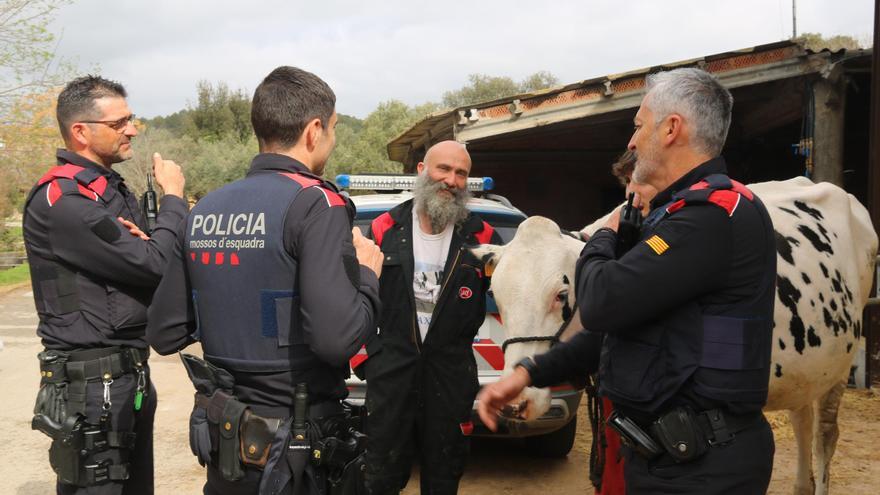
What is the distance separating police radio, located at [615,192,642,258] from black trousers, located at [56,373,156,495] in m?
2.32

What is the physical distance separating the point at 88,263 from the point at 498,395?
1.90 metres

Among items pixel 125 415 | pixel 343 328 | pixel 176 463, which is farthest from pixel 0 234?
pixel 343 328

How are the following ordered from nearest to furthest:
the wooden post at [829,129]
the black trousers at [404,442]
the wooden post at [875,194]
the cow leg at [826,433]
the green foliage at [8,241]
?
the black trousers at [404,442], the cow leg at [826,433], the wooden post at [875,194], the wooden post at [829,129], the green foliage at [8,241]

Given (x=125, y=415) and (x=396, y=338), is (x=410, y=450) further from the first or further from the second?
(x=125, y=415)

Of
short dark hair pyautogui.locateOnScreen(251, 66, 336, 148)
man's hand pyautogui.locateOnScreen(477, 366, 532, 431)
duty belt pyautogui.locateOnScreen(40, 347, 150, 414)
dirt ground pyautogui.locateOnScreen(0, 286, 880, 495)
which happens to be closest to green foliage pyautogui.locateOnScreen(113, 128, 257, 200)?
dirt ground pyautogui.locateOnScreen(0, 286, 880, 495)

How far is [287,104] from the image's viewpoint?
2285 mm

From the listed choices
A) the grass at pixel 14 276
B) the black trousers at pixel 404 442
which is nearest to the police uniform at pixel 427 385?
the black trousers at pixel 404 442

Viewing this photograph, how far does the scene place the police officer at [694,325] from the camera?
1.98 metres

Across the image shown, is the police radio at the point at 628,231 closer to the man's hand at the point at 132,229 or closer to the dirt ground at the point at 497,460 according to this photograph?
the man's hand at the point at 132,229

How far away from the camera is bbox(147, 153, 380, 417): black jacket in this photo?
2.10 m

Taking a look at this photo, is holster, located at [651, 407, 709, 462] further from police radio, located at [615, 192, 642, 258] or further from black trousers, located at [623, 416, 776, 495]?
police radio, located at [615, 192, 642, 258]

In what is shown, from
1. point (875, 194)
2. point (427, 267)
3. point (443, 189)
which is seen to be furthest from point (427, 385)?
point (875, 194)

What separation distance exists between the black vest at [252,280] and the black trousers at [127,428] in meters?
1.14

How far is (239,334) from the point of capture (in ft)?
7.28
